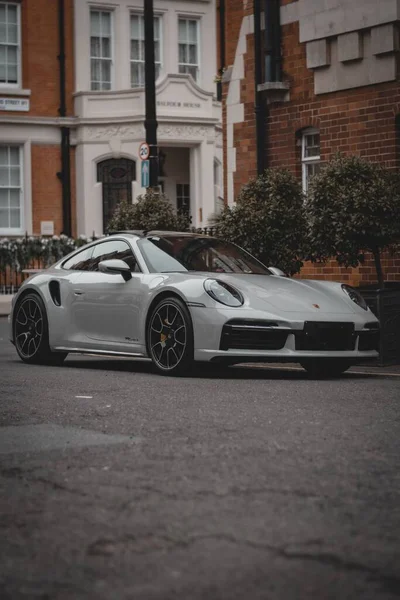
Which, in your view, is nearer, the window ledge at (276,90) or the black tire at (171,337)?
the black tire at (171,337)

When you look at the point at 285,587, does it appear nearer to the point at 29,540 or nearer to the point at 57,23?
the point at 29,540

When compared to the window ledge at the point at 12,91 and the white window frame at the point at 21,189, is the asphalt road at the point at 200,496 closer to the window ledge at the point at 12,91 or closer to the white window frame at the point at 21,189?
the white window frame at the point at 21,189

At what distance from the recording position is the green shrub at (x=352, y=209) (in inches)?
532

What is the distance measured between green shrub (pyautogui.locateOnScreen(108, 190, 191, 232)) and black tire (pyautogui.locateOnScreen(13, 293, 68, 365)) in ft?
16.3

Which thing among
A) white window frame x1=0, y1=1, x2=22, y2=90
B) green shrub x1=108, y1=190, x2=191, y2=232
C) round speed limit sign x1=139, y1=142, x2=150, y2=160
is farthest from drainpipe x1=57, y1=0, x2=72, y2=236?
green shrub x1=108, y1=190, x2=191, y2=232

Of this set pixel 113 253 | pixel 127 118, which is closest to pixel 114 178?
pixel 127 118

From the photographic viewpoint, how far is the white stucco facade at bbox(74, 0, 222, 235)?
3328 centimetres

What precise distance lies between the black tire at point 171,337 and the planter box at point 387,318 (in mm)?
2283

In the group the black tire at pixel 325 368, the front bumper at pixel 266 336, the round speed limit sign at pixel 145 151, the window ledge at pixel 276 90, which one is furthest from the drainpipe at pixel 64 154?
the front bumper at pixel 266 336

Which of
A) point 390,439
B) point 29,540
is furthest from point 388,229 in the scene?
point 29,540

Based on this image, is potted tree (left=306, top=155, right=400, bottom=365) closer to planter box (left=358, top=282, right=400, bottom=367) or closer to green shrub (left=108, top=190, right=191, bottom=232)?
planter box (left=358, top=282, right=400, bottom=367)

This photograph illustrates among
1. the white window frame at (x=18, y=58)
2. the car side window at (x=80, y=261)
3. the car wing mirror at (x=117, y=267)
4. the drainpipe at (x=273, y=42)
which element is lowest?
the car wing mirror at (x=117, y=267)

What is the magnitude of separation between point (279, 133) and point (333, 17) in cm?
209

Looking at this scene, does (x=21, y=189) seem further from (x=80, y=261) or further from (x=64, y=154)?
(x=80, y=261)
